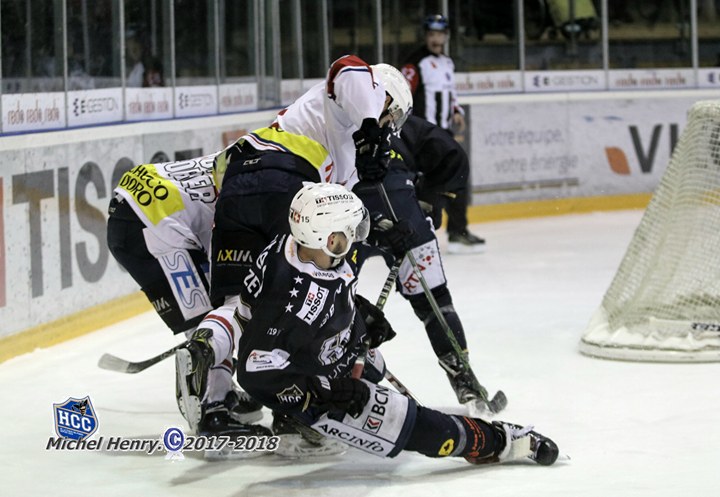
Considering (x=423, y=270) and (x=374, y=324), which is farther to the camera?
(x=423, y=270)

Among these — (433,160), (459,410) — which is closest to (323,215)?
(459,410)

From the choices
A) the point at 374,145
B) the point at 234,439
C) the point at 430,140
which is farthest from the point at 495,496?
the point at 430,140

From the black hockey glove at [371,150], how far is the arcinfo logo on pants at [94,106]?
233 cm

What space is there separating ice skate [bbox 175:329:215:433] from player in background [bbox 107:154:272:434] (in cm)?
48

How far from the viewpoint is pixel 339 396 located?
3236mm

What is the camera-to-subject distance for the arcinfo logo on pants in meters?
5.73

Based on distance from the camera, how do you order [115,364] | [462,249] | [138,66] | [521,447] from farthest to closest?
[462,249] → [138,66] → [115,364] → [521,447]

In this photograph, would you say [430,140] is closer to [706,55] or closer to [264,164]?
[264,164]

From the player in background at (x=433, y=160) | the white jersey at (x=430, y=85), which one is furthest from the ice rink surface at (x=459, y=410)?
the white jersey at (x=430, y=85)

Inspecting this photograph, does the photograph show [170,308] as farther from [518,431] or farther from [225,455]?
[518,431]

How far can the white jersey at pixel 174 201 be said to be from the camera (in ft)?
13.0

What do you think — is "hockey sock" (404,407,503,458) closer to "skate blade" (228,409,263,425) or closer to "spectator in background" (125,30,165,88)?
"skate blade" (228,409,263,425)

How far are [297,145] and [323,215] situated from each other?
575 millimetres

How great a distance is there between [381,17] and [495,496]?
262 inches
